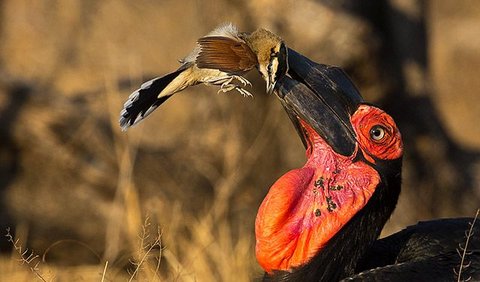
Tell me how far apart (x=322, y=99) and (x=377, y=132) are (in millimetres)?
184

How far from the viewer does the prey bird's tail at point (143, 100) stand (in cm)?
326

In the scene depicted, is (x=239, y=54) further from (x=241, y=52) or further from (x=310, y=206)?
(x=310, y=206)

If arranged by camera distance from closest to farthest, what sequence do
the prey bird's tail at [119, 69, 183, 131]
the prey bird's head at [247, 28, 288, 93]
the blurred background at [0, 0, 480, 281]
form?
the prey bird's head at [247, 28, 288, 93], the prey bird's tail at [119, 69, 183, 131], the blurred background at [0, 0, 480, 281]

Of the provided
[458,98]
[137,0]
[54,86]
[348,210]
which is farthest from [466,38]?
[348,210]

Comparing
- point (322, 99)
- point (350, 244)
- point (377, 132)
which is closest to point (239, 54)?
point (322, 99)

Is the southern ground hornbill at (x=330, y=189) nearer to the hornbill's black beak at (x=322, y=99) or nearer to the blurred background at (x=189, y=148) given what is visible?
the hornbill's black beak at (x=322, y=99)

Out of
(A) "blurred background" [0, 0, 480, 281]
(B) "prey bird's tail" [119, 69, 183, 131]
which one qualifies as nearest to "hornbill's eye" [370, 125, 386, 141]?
(B) "prey bird's tail" [119, 69, 183, 131]

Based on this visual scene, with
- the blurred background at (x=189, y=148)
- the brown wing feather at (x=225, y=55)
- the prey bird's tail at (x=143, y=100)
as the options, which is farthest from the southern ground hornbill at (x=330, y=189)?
the blurred background at (x=189, y=148)

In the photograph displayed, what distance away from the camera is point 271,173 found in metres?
5.97

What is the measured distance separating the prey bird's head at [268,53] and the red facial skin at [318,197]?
315 mm

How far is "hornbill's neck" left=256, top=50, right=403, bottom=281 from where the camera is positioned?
3295 mm

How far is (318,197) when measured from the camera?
336cm

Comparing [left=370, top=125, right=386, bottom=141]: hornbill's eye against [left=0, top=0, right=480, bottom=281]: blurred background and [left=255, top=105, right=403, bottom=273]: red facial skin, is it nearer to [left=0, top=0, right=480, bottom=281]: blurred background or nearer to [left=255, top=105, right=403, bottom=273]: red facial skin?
[left=255, top=105, right=403, bottom=273]: red facial skin

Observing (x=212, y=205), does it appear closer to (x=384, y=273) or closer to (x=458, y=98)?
(x=384, y=273)
